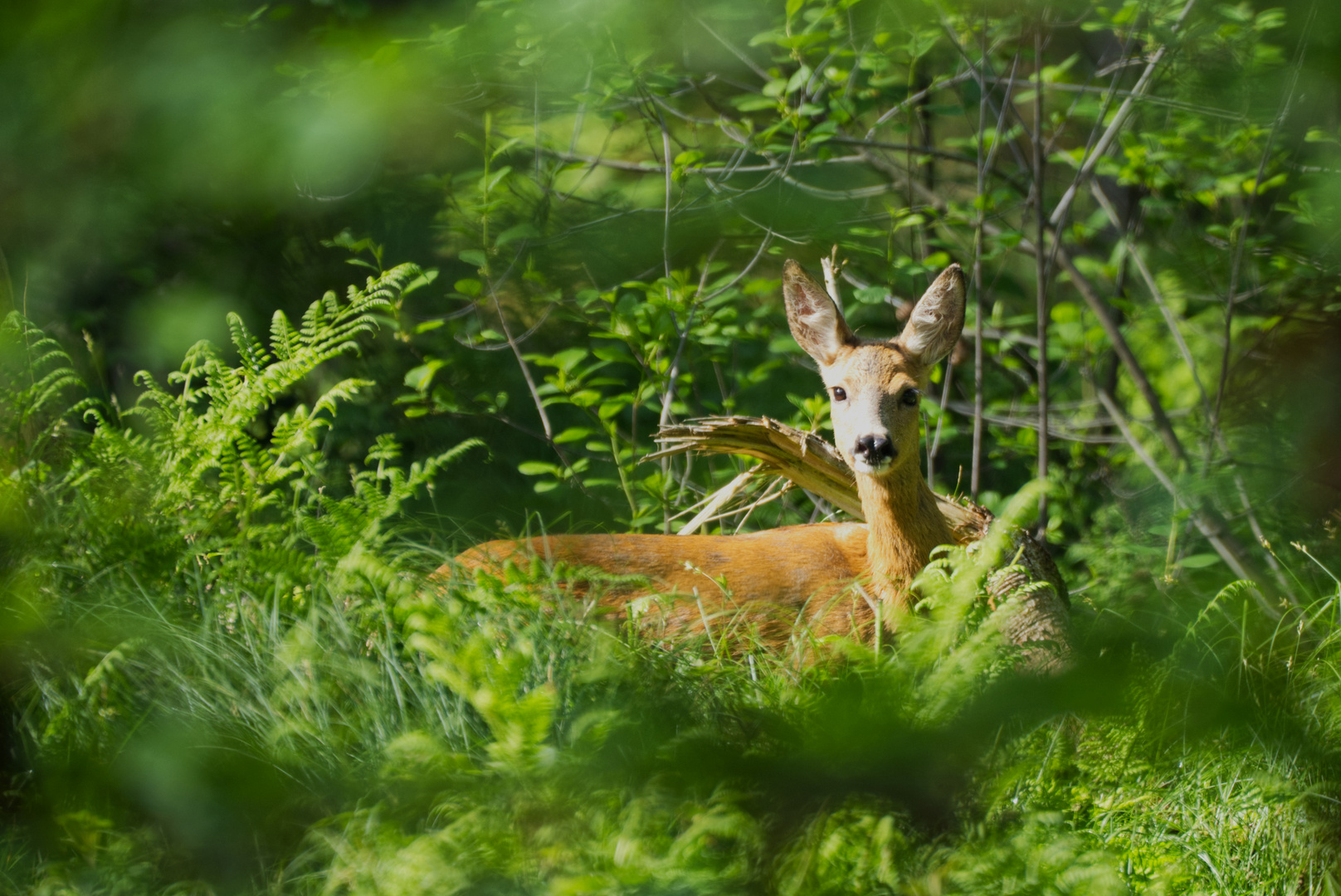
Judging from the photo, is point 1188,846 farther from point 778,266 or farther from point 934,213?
point 934,213

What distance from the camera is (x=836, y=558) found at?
3.49m

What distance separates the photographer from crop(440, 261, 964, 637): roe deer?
126 inches

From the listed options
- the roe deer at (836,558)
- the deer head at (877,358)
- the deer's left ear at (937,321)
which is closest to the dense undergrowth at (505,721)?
the roe deer at (836,558)

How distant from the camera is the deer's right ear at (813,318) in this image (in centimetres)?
330

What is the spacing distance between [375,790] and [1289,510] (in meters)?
0.67

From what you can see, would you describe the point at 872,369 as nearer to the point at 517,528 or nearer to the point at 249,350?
the point at 517,528

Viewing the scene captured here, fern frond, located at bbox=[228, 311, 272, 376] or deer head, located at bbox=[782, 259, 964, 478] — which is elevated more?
fern frond, located at bbox=[228, 311, 272, 376]

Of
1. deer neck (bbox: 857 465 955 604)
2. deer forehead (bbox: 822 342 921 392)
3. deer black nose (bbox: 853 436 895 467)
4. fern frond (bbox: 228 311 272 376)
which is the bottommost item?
deer neck (bbox: 857 465 955 604)

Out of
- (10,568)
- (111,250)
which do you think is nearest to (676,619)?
(10,568)

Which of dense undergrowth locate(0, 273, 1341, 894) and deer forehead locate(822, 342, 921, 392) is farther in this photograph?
deer forehead locate(822, 342, 921, 392)

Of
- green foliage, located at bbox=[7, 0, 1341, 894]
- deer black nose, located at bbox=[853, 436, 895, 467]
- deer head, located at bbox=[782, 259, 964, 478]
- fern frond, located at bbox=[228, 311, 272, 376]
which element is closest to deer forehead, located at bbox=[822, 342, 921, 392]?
deer head, located at bbox=[782, 259, 964, 478]

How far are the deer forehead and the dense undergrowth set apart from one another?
2.24 ft

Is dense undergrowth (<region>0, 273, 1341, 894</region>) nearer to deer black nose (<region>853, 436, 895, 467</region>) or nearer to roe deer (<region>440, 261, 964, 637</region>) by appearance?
roe deer (<region>440, 261, 964, 637</region>)

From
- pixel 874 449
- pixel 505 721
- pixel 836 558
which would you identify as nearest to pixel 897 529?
pixel 836 558
